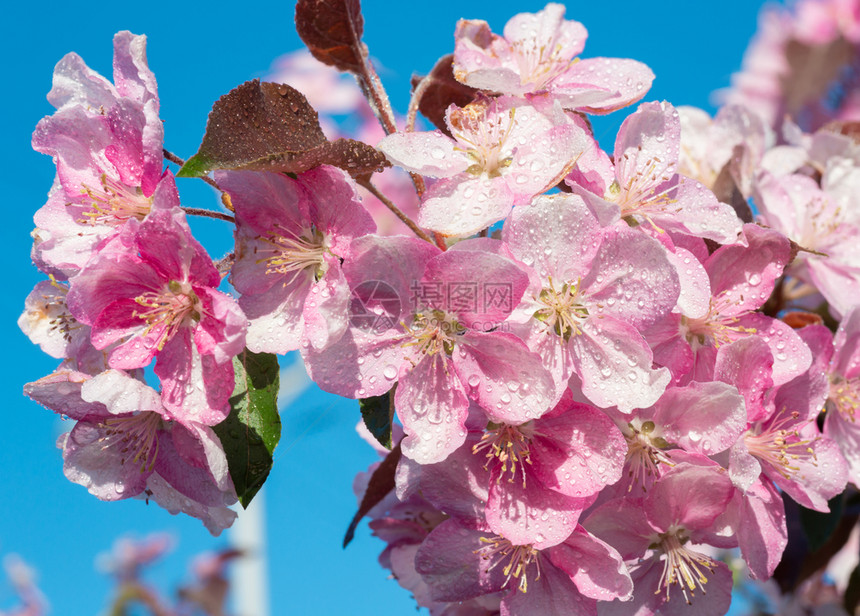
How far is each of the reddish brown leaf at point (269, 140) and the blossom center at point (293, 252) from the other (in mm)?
102

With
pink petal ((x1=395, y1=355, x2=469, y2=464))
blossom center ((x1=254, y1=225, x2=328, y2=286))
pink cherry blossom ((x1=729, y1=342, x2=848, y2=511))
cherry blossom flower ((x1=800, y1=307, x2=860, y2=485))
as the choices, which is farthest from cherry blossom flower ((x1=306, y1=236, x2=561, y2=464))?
cherry blossom flower ((x1=800, y1=307, x2=860, y2=485))

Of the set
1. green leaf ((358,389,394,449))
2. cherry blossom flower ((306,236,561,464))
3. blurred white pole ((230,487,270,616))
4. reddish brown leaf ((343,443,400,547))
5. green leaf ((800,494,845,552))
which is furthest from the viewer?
blurred white pole ((230,487,270,616))

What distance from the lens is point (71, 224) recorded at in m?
1.13

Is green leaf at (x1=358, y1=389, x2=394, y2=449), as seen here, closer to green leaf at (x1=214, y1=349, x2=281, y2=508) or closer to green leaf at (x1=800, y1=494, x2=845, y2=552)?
green leaf at (x1=214, y1=349, x2=281, y2=508)

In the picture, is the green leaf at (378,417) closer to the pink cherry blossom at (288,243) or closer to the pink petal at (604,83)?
the pink cherry blossom at (288,243)

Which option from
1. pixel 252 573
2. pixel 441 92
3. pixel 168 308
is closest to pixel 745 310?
pixel 441 92

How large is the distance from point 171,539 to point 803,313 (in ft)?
15.5

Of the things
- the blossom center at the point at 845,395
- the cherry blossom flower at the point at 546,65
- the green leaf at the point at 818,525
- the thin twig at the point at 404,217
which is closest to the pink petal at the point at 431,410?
the thin twig at the point at 404,217

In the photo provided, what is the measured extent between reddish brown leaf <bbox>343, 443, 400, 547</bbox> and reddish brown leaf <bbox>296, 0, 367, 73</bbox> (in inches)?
28.2

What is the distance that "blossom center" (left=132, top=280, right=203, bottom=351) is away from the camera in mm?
1036

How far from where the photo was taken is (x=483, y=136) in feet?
3.78

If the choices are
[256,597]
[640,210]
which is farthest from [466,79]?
[256,597]

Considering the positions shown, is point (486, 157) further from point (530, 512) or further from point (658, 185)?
point (530, 512)

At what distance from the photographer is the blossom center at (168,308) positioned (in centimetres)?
104
